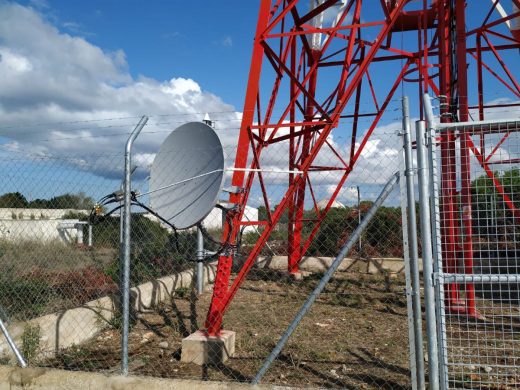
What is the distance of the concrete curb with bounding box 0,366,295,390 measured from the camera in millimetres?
3938

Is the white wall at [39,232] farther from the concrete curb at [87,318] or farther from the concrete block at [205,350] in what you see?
the concrete block at [205,350]

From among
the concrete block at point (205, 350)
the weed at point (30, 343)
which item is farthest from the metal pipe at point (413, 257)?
the weed at point (30, 343)

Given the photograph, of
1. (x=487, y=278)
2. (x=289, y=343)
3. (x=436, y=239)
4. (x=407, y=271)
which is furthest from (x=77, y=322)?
(x=487, y=278)

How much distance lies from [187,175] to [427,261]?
2500mm

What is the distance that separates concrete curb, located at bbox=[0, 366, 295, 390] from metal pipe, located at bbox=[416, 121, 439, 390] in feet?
3.95

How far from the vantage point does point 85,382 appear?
4203 millimetres

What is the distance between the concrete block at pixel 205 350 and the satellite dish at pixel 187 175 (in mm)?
1472

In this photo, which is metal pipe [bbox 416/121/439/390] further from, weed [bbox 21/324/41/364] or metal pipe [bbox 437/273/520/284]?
weed [bbox 21/324/41/364]

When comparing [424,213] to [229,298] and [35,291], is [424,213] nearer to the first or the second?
[229,298]

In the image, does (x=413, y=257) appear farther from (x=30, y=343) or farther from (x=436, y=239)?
(x=30, y=343)

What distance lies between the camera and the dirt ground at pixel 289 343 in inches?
192

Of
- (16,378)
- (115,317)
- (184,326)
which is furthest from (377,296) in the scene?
(16,378)

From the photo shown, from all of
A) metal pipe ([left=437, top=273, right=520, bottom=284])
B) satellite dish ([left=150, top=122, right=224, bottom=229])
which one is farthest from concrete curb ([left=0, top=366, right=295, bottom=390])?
metal pipe ([left=437, top=273, right=520, bottom=284])

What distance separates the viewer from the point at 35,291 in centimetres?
724
